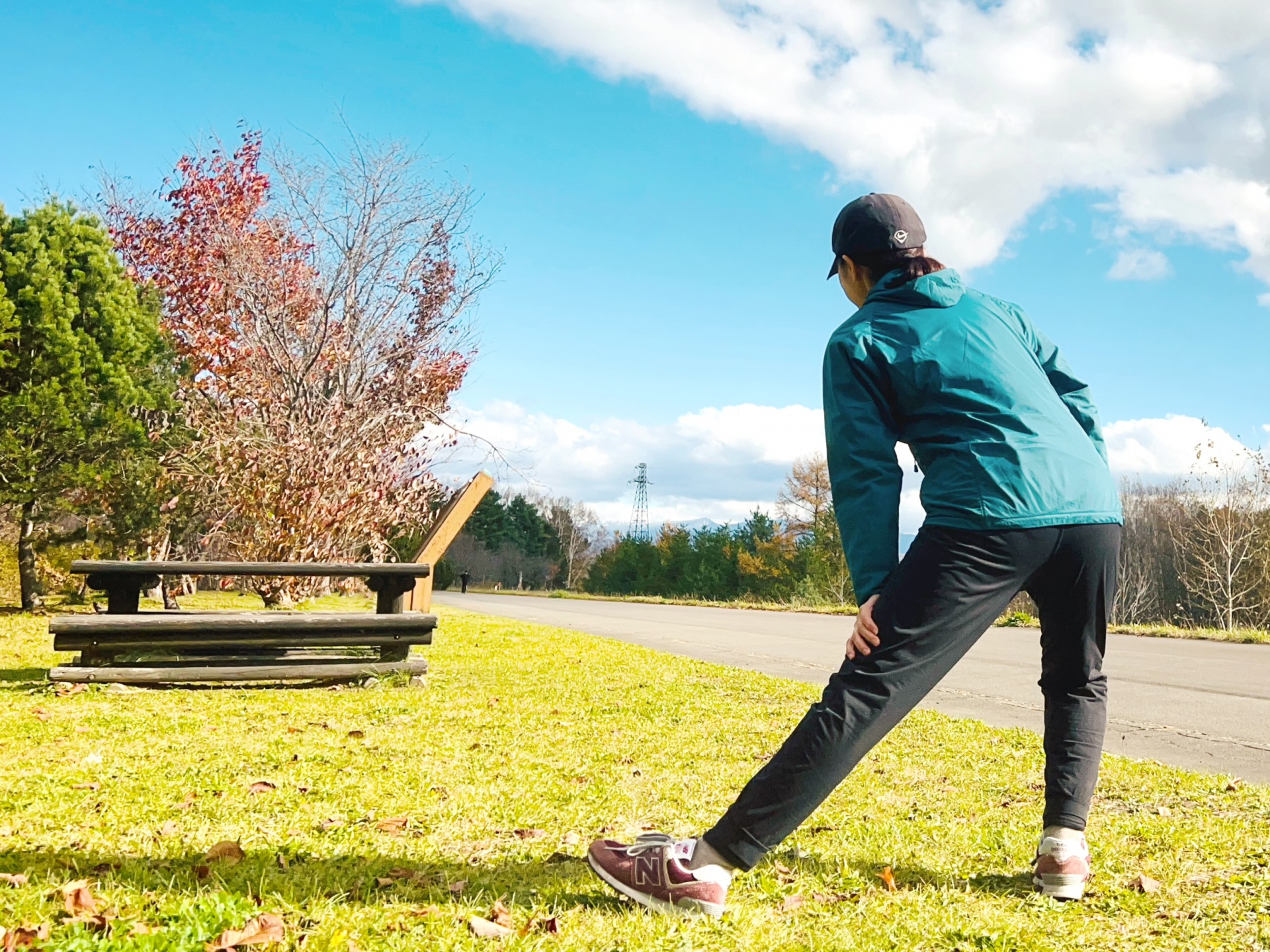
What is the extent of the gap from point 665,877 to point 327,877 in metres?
1.01

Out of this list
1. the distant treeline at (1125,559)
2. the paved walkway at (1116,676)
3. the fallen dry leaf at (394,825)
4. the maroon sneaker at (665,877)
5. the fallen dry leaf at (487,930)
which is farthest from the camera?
the distant treeline at (1125,559)

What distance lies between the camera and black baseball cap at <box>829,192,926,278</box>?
9.22 ft

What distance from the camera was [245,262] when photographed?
1200 centimetres

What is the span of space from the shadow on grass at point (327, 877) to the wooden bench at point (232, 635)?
13.3ft

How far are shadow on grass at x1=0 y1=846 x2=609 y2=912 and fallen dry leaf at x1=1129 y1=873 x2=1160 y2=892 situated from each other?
5.10 feet

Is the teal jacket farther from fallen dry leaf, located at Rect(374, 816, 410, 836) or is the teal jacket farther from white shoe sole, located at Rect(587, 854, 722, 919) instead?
fallen dry leaf, located at Rect(374, 816, 410, 836)

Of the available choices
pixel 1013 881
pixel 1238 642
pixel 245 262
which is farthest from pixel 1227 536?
pixel 1013 881

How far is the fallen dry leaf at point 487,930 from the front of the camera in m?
2.42

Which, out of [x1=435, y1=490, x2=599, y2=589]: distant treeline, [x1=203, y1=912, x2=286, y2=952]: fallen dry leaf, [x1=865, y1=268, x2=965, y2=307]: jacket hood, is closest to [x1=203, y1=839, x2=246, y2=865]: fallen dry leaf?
[x1=203, y1=912, x2=286, y2=952]: fallen dry leaf

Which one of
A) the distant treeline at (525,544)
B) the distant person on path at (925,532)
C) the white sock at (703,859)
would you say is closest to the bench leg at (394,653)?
the distant person on path at (925,532)

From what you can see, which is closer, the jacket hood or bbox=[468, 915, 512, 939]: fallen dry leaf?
bbox=[468, 915, 512, 939]: fallen dry leaf

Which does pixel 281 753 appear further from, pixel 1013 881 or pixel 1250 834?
pixel 1250 834

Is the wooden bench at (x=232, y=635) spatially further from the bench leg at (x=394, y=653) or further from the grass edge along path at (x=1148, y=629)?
the grass edge along path at (x=1148, y=629)

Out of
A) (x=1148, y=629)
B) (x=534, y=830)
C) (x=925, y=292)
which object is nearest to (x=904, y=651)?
(x=925, y=292)
